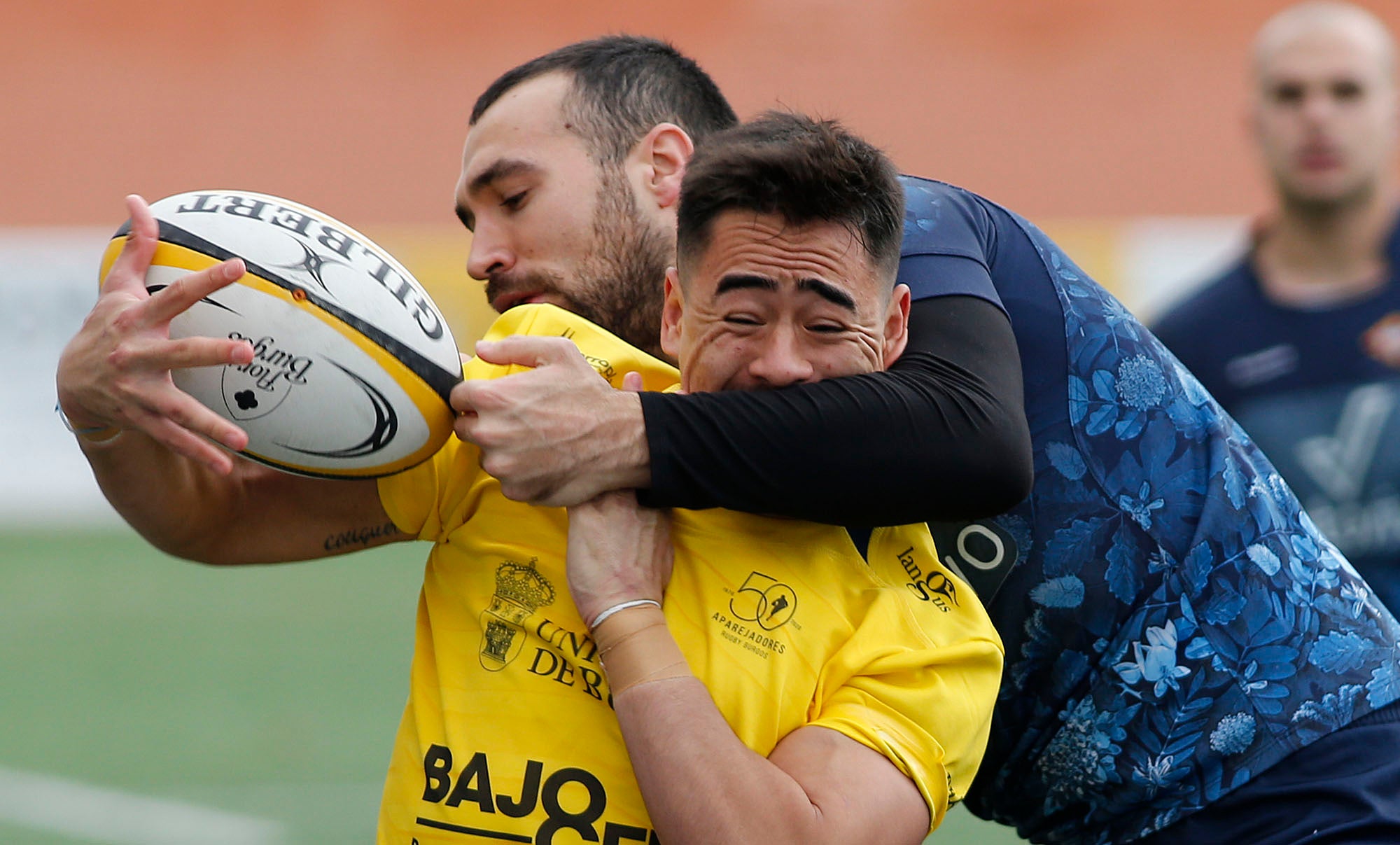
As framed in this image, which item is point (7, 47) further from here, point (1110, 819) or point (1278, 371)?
point (1110, 819)

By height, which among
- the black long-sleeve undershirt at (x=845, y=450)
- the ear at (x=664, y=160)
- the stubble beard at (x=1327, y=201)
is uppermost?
the stubble beard at (x=1327, y=201)

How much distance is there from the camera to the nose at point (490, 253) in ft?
10.2

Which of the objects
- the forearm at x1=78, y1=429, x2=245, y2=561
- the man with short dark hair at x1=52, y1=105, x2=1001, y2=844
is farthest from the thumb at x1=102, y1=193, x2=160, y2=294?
the forearm at x1=78, y1=429, x2=245, y2=561

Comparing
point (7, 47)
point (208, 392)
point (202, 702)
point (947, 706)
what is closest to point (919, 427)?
point (947, 706)

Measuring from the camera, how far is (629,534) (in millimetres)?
2541

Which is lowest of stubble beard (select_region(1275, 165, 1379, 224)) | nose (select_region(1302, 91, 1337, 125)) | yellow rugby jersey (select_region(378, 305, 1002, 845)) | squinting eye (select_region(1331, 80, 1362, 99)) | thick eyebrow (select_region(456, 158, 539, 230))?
yellow rugby jersey (select_region(378, 305, 1002, 845))

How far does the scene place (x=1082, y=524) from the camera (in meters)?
2.98

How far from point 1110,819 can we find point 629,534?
1.22 m

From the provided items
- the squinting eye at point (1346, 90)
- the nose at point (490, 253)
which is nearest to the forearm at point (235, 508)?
the nose at point (490, 253)

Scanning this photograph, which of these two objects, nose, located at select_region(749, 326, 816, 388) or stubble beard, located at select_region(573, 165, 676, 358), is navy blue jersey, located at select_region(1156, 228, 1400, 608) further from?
nose, located at select_region(749, 326, 816, 388)

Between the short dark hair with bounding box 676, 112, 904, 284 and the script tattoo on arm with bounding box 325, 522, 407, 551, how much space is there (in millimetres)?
691

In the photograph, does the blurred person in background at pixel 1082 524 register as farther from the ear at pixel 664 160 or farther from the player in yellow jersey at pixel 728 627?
the player in yellow jersey at pixel 728 627

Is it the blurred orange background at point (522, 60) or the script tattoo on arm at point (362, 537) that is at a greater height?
the blurred orange background at point (522, 60)

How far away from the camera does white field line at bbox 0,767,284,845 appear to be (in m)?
6.88
